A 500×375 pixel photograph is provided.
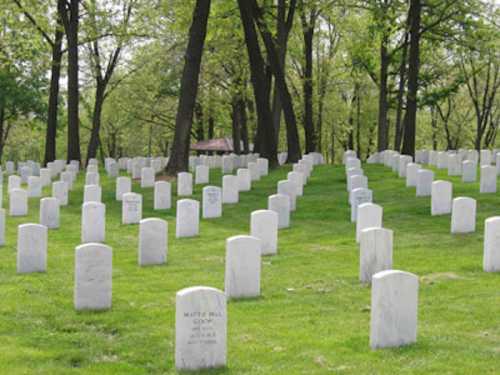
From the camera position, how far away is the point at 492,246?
35.8ft

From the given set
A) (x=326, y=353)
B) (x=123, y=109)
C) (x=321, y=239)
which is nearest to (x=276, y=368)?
(x=326, y=353)

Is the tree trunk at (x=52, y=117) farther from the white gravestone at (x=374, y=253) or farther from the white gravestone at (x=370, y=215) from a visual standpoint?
the white gravestone at (x=374, y=253)

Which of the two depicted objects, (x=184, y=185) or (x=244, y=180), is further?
(x=244, y=180)

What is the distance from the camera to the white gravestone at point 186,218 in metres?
15.2

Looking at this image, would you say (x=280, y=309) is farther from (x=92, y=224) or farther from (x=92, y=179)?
Result: (x=92, y=179)

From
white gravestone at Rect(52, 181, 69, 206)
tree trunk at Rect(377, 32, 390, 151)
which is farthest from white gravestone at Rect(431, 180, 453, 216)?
tree trunk at Rect(377, 32, 390, 151)

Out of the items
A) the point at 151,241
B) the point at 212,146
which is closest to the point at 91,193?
the point at 151,241

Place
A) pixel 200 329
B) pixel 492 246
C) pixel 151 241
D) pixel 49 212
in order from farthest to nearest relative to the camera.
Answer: pixel 49 212
pixel 151 241
pixel 492 246
pixel 200 329

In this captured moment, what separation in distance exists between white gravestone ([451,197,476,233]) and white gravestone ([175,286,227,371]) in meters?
8.03

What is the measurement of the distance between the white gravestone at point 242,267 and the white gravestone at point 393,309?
2.62 metres

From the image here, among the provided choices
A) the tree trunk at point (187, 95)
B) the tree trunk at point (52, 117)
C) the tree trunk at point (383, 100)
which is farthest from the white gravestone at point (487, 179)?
the tree trunk at point (52, 117)

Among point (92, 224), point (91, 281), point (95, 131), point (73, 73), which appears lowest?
point (91, 281)

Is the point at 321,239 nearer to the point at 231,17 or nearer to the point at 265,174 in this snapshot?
the point at 265,174

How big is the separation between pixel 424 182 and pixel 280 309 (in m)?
10.9
